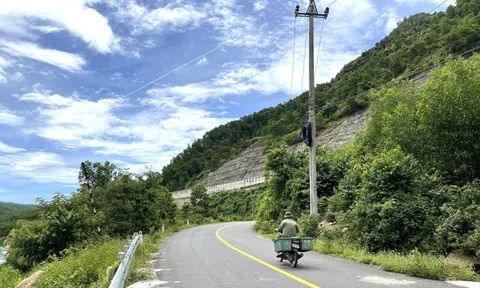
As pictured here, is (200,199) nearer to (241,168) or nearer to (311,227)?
(241,168)

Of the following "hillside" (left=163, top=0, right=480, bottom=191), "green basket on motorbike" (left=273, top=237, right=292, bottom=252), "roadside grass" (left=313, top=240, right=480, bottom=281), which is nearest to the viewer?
"roadside grass" (left=313, top=240, right=480, bottom=281)

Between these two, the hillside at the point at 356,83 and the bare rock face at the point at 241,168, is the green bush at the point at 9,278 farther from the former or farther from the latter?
the bare rock face at the point at 241,168

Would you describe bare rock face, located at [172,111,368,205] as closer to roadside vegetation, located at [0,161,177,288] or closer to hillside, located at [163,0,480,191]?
hillside, located at [163,0,480,191]

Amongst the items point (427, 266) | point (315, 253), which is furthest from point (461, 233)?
point (315, 253)

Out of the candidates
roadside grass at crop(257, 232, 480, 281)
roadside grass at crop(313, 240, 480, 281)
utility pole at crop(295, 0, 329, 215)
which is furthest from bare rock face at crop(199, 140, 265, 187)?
roadside grass at crop(313, 240, 480, 281)

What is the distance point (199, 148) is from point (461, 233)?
147 m

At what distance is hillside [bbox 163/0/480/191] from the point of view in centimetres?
6500

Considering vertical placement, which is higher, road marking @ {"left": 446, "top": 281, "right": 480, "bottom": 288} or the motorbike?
the motorbike

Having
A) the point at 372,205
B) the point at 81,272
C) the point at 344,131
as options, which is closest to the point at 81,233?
the point at 81,272

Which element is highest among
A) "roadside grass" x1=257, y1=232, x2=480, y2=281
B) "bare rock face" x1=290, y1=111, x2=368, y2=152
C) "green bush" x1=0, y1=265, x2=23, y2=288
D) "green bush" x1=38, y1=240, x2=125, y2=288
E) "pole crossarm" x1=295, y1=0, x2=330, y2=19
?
"bare rock face" x1=290, y1=111, x2=368, y2=152

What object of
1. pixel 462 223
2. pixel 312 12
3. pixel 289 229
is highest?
pixel 312 12

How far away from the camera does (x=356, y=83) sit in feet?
273

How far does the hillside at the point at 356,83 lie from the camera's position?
65000 millimetres

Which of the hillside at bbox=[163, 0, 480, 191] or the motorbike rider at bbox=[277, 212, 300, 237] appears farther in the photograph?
the hillside at bbox=[163, 0, 480, 191]
